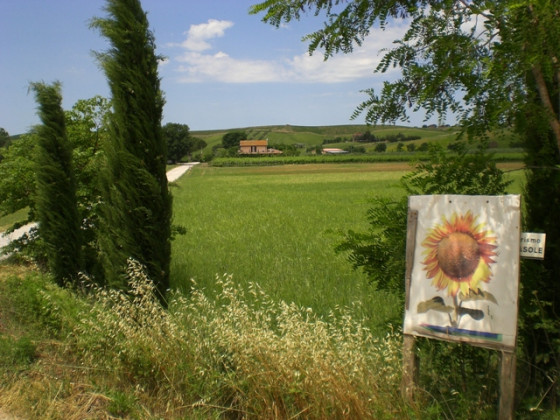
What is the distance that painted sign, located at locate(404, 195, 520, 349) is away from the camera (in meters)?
3.12

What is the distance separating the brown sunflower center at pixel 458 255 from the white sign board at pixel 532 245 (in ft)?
0.89

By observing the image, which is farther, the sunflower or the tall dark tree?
the tall dark tree

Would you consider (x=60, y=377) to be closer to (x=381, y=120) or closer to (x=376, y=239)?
(x=376, y=239)

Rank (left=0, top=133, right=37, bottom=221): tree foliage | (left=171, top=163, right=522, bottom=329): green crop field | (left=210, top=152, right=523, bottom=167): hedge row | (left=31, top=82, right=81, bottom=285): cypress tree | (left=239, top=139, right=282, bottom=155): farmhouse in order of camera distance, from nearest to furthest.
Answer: (left=171, top=163, right=522, bottom=329): green crop field → (left=31, top=82, right=81, bottom=285): cypress tree → (left=0, top=133, right=37, bottom=221): tree foliage → (left=210, top=152, right=523, bottom=167): hedge row → (left=239, top=139, right=282, bottom=155): farmhouse

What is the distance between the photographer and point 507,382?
10.0ft

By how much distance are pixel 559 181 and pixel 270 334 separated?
7.59 feet

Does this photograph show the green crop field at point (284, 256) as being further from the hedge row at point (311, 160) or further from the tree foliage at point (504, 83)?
the hedge row at point (311, 160)

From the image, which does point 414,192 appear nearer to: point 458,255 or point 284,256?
point 458,255

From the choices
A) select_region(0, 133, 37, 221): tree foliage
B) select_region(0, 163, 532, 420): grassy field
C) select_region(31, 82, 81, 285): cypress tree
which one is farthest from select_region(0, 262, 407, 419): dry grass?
select_region(0, 133, 37, 221): tree foliage

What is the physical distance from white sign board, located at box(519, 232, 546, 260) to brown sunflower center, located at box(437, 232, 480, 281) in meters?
0.27

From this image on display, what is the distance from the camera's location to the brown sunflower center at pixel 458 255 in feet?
10.8

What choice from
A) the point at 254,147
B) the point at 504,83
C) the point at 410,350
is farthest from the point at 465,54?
the point at 254,147

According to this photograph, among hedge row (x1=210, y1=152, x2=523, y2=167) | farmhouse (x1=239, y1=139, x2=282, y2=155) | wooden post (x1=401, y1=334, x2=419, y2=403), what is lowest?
hedge row (x1=210, y1=152, x2=523, y2=167)

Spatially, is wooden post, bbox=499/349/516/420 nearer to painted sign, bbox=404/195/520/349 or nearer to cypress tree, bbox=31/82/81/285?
painted sign, bbox=404/195/520/349
